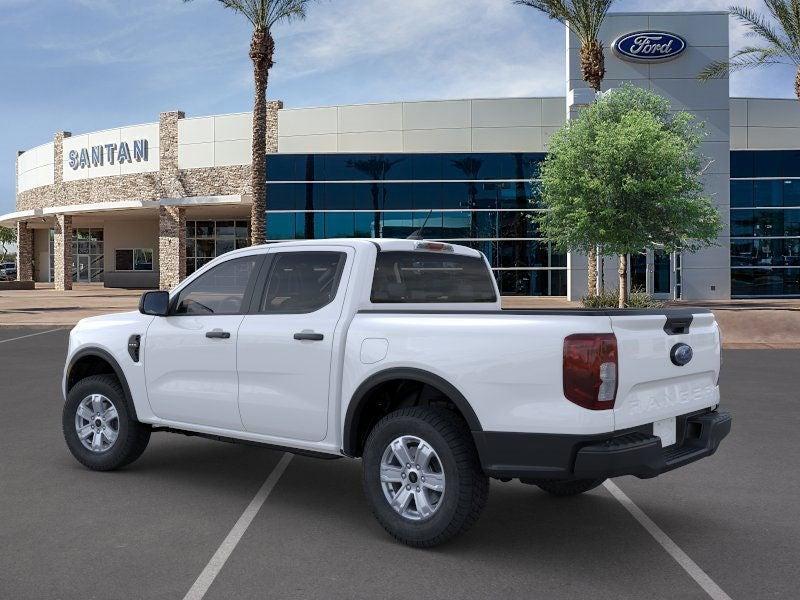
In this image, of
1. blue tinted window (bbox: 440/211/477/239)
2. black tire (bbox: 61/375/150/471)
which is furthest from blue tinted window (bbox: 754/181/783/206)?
black tire (bbox: 61/375/150/471)

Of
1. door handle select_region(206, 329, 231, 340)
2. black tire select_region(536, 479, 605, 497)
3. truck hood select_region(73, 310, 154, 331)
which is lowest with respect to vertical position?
black tire select_region(536, 479, 605, 497)

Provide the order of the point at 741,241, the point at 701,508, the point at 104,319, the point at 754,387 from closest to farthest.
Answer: the point at 701,508 < the point at 104,319 < the point at 754,387 < the point at 741,241

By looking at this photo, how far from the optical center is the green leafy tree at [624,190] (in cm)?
2442

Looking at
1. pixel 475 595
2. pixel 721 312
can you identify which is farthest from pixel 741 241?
pixel 475 595

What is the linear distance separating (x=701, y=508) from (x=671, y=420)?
4.21ft

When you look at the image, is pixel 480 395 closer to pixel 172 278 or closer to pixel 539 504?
pixel 539 504

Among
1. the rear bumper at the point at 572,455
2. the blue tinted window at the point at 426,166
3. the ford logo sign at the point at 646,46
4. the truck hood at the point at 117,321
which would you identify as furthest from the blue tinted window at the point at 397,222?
the rear bumper at the point at 572,455

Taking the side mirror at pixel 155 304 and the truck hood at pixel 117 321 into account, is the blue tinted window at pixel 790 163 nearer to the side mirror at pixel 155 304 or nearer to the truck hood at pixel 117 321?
the truck hood at pixel 117 321

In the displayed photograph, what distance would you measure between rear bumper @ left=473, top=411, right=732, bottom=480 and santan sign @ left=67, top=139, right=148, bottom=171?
4259cm

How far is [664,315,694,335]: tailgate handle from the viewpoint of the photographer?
14.9ft

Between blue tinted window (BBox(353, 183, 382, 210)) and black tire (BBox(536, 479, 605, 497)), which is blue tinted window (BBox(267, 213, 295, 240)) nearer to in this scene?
blue tinted window (BBox(353, 183, 382, 210))

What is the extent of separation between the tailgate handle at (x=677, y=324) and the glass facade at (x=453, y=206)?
3069 centimetres

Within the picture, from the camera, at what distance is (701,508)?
18.2ft

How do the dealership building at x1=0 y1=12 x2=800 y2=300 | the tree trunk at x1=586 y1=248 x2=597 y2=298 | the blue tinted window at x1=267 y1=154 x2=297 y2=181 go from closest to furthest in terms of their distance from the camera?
the tree trunk at x1=586 y1=248 x2=597 y2=298 → the dealership building at x1=0 y1=12 x2=800 y2=300 → the blue tinted window at x1=267 y1=154 x2=297 y2=181
